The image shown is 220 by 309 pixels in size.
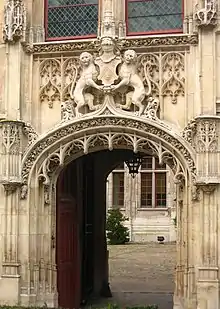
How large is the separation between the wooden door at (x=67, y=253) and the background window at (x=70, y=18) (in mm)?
2579

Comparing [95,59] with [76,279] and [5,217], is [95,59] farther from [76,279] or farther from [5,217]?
[76,279]

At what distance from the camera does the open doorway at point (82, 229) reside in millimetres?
10280

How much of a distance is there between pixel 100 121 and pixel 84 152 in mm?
540

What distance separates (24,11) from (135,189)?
21109mm

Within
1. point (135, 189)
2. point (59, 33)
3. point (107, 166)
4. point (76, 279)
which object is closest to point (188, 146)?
point (59, 33)

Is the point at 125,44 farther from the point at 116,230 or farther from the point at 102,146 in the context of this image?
the point at 116,230

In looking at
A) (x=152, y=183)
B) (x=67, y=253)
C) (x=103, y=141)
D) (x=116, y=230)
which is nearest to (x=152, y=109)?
(x=103, y=141)

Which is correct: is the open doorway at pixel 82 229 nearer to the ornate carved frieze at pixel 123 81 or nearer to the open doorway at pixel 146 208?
the ornate carved frieze at pixel 123 81

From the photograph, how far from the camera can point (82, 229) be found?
11992 mm

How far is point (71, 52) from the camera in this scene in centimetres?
903

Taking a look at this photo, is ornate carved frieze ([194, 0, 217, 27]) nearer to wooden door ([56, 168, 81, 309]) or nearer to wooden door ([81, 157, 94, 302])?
wooden door ([56, 168, 81, 309])

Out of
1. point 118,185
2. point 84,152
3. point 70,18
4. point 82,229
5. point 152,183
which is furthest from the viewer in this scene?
point 118,185

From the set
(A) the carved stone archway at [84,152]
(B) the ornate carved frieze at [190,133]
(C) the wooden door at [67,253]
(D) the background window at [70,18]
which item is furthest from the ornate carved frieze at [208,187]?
(D) the background window at [70,18]

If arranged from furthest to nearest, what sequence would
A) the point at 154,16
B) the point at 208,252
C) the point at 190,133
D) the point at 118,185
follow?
the point at 118,185 → the point at 154,16 → the point at 190,133 → the point at 208,252
